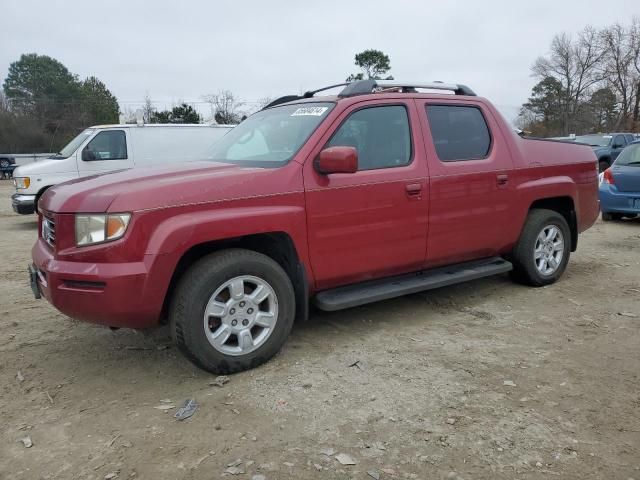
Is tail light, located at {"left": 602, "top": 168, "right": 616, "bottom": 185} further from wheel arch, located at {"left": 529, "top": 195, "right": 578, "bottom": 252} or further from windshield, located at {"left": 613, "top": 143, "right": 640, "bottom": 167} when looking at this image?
wheel arch, located at {"left": 529, "top": 195, "right": 578, "bottom": 252}

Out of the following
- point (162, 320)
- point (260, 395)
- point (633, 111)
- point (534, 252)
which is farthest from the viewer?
point (633, 111)

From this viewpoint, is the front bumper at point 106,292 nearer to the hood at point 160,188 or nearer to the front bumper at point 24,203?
the hood at point 160,188

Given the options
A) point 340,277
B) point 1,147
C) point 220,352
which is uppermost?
point 1,147

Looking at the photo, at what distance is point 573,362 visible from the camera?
3.42 metres

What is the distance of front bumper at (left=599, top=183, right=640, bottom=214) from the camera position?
29.2 feet

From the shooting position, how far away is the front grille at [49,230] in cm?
325

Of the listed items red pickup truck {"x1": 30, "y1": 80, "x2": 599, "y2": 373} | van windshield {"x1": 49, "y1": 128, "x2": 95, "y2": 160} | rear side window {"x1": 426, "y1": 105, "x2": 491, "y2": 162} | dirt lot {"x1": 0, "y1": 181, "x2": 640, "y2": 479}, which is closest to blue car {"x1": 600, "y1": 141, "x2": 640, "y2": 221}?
red pickup truck {"x1": 30, "y1": 80, "x2": 599, "y2": 373}

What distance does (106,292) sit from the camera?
115 inches

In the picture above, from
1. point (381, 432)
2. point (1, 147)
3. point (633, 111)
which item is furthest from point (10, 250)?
point (633, 111)

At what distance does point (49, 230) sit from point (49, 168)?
24.8 feet

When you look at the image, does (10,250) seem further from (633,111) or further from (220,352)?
(633,111)

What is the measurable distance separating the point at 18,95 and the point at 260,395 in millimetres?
67216

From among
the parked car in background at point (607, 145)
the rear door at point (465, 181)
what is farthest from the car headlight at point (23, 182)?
the parked car in background at point (607, 145)

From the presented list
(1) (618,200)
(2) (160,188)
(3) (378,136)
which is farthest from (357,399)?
(1) (618,200)
